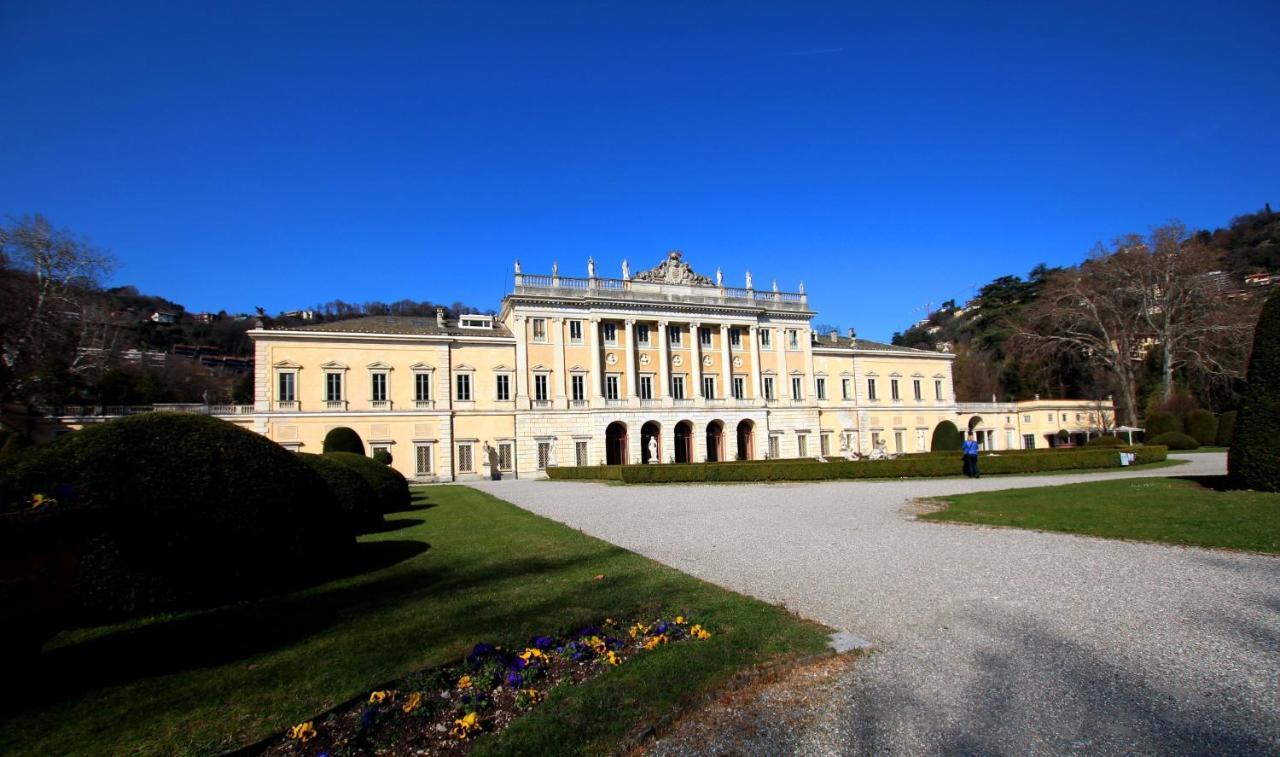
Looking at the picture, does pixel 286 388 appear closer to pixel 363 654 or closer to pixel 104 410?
pixel 104 410

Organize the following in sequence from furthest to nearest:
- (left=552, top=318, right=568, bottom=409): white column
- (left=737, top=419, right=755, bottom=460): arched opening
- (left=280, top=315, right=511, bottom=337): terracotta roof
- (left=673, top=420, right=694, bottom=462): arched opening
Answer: (left=737, top=419, right=755, bottom=460): arched opening
(left=673, top=420, right=694, bottom=462): arched opening
(left=552, top=318, right=568, bottom=409): white column
(left=280, top=315, right=511, bottom=337): terracotta roof

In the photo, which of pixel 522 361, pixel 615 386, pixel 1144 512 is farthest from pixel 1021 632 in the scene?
pixel 615 386

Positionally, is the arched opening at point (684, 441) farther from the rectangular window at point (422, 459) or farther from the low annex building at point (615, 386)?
the rectangular window at point (422, 459)

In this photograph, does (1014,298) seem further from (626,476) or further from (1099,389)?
(626,476)

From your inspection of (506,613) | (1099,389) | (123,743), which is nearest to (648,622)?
(506,613)

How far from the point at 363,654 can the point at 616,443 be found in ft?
124

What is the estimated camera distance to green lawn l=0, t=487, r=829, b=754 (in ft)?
12.4

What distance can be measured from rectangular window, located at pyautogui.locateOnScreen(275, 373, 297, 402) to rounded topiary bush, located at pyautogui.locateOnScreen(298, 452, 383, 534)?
25193 millimetres

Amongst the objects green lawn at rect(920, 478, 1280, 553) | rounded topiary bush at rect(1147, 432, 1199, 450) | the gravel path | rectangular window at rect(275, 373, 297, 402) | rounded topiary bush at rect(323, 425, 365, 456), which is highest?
rectangular window at rect(275, 373, 297, 402)

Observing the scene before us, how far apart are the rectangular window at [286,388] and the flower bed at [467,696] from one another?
3532 cm

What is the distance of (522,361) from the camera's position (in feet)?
130

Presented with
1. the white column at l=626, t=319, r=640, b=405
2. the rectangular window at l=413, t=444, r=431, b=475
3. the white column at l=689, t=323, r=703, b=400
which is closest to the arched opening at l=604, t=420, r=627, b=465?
the white column at l=626, t=319, r=640, b=405

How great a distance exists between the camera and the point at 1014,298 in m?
70.8

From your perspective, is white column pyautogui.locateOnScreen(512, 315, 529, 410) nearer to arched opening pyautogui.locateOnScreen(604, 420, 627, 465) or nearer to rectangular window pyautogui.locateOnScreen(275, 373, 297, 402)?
arched opening pyautogui.locateOnScreen(604, 420, 627, 465)
